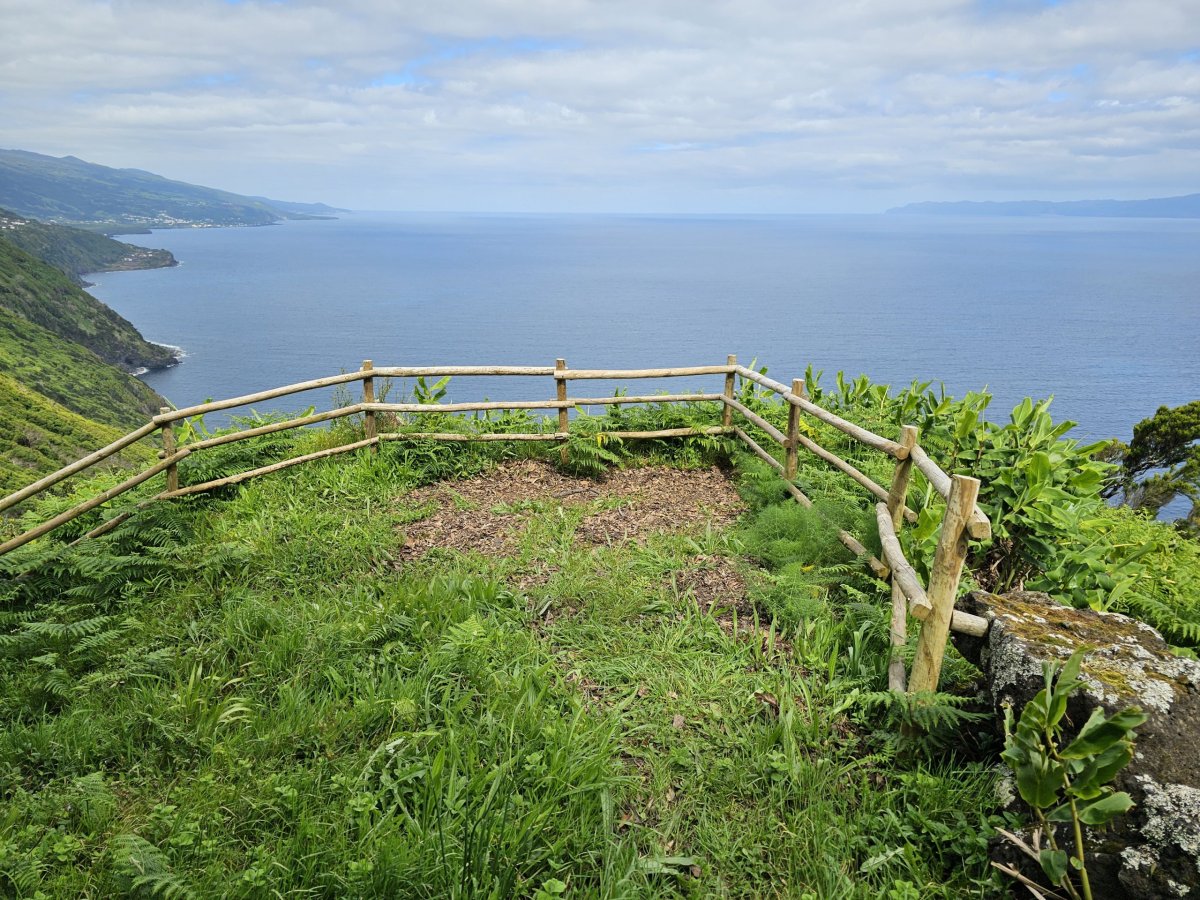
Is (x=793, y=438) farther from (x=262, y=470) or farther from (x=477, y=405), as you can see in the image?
(x=262, y=470)

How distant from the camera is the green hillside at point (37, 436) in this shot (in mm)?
32631

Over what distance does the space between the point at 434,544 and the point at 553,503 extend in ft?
4.60

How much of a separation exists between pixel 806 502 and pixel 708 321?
7522 centimetres

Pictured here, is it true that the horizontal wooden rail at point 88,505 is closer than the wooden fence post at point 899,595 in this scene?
No

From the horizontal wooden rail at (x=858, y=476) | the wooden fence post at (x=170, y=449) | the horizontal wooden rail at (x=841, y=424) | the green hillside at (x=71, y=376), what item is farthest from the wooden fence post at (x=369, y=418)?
the green hillside at (x=71, y=376)

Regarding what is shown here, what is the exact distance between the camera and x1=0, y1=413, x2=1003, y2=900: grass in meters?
3.00

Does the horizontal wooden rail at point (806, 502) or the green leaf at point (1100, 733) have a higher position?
the green leaf at point (1100, 733)

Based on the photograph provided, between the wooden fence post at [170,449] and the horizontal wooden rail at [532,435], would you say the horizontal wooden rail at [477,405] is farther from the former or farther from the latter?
the wooden fence post at [170,449]

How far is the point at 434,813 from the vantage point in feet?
10.5

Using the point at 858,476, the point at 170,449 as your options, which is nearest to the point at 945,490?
the point at 858,476

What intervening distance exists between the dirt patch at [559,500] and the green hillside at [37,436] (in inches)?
1123

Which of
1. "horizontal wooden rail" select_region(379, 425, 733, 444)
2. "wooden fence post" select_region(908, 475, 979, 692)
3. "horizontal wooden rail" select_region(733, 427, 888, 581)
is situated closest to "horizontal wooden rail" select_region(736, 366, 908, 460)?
"horizontal wooden rail" select_region(733, 427, 888, 581)

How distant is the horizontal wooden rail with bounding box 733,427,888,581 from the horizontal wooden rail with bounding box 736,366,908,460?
2.08ft

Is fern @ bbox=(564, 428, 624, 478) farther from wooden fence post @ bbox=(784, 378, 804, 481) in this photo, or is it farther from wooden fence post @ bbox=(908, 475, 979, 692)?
wooden fence post @ bbox=(908, 475, 979, 692)
